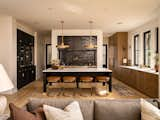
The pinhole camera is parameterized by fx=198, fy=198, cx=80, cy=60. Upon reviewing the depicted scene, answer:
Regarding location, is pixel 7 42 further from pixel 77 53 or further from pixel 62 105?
pixel 62 105

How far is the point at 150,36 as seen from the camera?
8.21 meters

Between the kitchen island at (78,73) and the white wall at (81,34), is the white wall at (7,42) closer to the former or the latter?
the kitchen island at (78,73)

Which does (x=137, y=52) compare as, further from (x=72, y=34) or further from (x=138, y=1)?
(x=138, y=1)

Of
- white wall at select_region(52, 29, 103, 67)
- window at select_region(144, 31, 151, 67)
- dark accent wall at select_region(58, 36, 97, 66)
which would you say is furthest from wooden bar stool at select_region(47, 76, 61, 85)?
window at select_region(144, 31, 151, 67)

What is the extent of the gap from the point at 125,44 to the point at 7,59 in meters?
6.91

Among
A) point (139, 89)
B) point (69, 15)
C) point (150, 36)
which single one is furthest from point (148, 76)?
point (69, 15)

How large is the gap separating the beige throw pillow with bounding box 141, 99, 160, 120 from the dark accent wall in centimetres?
848

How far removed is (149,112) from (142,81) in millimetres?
5420

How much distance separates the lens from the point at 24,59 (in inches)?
368

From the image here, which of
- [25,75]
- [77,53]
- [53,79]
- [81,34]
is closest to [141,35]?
[81,34]

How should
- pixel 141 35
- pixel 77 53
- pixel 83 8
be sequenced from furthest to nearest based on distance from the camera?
pixel 77 53 → pixel 141 35 → pixel 83 8

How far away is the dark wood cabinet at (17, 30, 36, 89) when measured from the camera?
8439mm

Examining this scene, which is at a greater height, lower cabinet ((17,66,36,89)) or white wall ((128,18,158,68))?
white wall ((128,18,158,68))

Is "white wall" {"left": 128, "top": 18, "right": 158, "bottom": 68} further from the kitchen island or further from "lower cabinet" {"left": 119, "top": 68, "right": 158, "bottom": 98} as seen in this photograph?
Answer: the kitchen island
